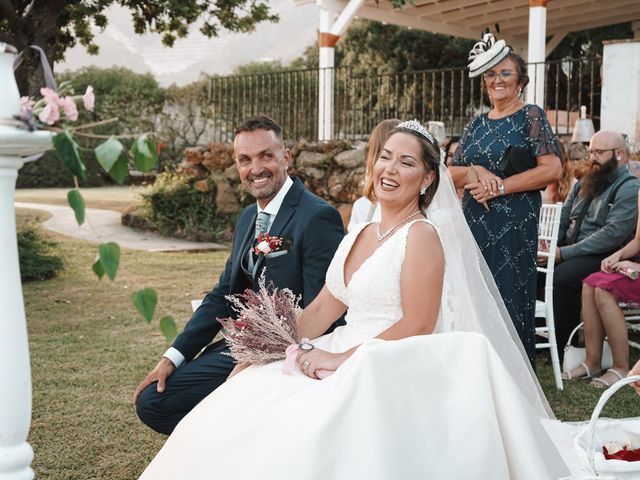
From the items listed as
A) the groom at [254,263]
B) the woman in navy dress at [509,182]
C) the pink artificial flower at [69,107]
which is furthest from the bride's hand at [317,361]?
the woman in navy dress at [509,182]

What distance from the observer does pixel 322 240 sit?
152 inches

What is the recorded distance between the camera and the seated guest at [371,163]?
212 inches

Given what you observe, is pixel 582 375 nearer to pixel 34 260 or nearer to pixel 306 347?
pixel 306 347

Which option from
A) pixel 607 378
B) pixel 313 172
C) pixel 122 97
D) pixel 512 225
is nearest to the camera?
pixel 512 225

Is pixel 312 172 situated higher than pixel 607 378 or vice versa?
pixel 312 172

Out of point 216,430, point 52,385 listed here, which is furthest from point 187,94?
point 216,430

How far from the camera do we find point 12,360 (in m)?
1.68

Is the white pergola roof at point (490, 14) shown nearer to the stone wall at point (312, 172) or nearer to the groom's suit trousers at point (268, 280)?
the stone wall at point (312, 172)

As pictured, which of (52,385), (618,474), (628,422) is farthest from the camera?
(52,385)

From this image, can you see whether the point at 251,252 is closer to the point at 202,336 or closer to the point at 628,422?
the point at 202,336

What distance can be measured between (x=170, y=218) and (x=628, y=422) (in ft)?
40.5

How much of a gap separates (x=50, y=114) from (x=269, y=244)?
7.42 feet

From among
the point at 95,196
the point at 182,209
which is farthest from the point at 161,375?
the point at 95,196

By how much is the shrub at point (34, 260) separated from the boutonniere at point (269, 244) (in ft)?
24.7
